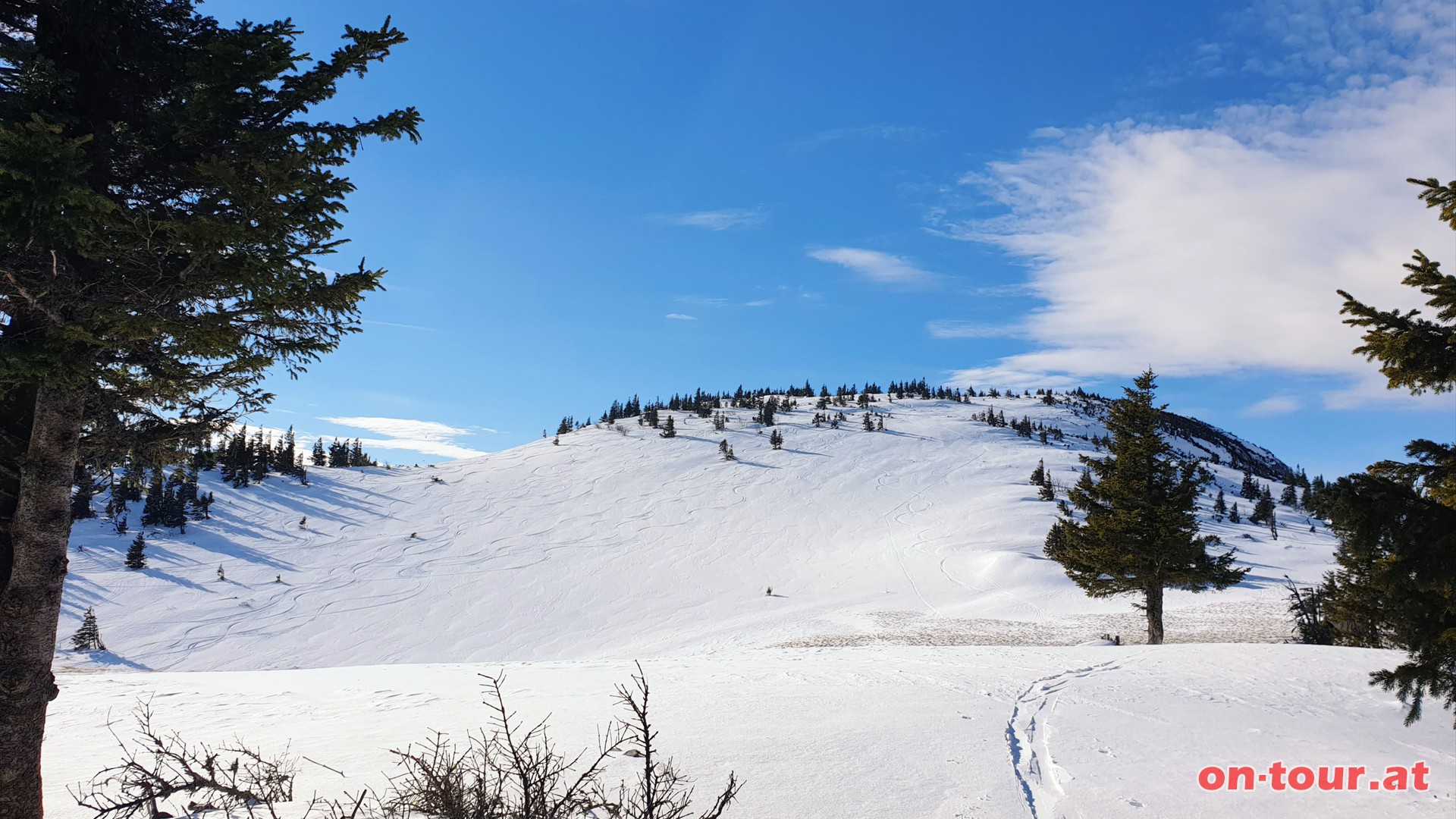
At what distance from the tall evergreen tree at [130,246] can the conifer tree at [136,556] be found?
3883cm

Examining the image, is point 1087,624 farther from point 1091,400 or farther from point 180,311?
point 1091,400

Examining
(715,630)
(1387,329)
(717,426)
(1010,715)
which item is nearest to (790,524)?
(715,630)

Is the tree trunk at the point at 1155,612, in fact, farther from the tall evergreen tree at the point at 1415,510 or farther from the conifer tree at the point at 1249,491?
the conifer tree at the point at 1249,491

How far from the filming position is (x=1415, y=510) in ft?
18.8

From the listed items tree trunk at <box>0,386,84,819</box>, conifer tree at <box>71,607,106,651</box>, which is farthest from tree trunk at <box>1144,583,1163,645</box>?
conifer tree at <box>71,607,106,651</box>

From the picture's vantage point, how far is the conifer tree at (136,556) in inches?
1355

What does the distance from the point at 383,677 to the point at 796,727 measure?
989cm

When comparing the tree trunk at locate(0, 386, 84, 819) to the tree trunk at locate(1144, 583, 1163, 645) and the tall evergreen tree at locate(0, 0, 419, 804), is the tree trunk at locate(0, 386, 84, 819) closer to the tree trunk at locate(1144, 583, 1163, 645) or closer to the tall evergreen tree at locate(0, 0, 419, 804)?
the tall evergreen tree at locate(0, 0, 419, 804)

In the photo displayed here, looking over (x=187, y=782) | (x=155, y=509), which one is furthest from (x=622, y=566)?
(x=187, y=782)

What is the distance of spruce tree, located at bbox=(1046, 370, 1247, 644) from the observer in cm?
1995

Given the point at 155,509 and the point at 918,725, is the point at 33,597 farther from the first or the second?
the point at 155,509

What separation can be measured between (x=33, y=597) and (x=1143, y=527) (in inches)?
946

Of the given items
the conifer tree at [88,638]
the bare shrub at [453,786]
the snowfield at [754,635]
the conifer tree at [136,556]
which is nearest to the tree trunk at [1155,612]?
the snowfield at [754,635]

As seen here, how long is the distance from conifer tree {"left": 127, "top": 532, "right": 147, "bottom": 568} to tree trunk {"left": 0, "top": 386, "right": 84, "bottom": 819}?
39.1 meters
